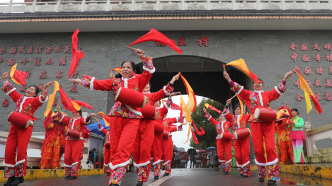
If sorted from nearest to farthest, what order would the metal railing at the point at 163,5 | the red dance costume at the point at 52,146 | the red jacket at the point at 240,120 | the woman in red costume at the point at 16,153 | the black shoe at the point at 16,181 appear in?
the black shoe at the point at 16,181
the woman in red costume at the point at 16,153
the red dance costume at the point at 52,146
the red jacket at the point at 240,120
the metal railing at the point at 163,5

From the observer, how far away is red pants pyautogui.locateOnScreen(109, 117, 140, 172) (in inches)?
118

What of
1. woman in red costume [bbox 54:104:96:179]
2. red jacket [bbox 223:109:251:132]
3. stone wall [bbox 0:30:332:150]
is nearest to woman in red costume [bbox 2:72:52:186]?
woman in red costume [bbox 54:104:96:179]

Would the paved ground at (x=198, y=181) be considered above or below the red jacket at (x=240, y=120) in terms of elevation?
below

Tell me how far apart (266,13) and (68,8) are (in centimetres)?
878

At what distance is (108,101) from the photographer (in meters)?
11.2

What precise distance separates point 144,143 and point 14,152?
7.24 feet

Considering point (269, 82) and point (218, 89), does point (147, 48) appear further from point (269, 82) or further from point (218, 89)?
point (218, 89)

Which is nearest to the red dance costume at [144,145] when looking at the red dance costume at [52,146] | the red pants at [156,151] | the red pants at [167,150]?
the red pants at [156,151]

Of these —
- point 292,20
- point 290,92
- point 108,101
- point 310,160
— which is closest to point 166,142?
point 310,160

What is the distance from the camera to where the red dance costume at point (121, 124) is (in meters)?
2.97

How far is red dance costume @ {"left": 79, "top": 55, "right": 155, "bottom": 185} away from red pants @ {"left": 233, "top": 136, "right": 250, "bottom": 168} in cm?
367

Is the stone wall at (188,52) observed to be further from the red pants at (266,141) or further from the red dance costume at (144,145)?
the red pants at (266,141)

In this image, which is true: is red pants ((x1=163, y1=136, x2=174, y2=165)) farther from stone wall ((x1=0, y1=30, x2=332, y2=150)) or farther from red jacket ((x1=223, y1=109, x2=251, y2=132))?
stone wall ((x1=0, y1=30, x2=332, y2=150))

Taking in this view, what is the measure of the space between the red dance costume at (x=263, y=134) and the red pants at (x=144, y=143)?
1.81 m
